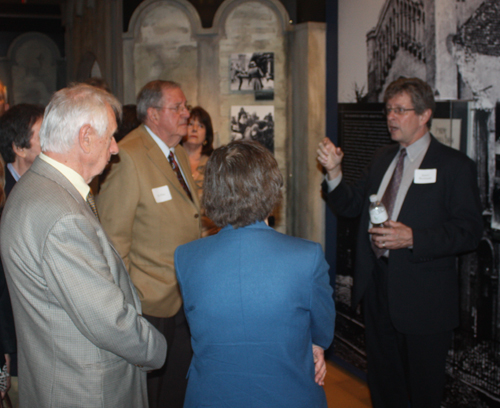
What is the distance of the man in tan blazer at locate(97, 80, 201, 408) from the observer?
8.55 ft

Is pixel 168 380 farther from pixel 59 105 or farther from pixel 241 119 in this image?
pixel 241 119

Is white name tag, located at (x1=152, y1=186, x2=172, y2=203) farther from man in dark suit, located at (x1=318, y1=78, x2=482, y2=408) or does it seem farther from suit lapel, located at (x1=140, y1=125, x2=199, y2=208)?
man in dark suit, located at (x1=318, y1=78, x2=482, y2=408)

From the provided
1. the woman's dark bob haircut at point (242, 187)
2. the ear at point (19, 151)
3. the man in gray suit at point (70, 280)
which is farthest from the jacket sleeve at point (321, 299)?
the ear at point (19, 151)

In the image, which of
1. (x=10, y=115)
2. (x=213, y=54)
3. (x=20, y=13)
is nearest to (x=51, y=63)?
(x=20, y=13)

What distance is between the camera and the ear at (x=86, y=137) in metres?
1.65

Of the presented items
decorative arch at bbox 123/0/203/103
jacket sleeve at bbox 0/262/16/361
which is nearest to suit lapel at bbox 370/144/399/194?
jacket sleeve at bbox 0/262/16/361

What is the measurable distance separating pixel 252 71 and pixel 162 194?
7.03 ft

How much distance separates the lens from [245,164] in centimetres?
161

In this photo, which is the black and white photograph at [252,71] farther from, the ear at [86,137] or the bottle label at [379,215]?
the ear at [86,137]

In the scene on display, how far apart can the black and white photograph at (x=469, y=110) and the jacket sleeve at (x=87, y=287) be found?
2023 millimetres

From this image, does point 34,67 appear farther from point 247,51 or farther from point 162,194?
point 162,194

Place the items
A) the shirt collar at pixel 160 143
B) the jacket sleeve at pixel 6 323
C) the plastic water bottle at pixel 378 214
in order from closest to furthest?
the jacket sleeve at pixel 6 323, the plastic water bottle at pixel 378 214, the shirt collar at pixel 160 143

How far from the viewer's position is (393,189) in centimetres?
278

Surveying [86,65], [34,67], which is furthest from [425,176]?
[34,67]
